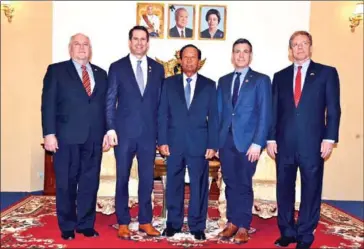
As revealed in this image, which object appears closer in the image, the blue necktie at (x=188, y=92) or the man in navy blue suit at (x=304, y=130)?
the man in navy blue suit at (x=304, y=130)

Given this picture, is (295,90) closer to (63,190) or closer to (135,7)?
(63,190)

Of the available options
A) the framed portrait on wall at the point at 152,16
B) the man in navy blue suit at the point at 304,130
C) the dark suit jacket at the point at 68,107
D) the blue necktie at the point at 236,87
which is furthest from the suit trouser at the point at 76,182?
the framed portrait on wall at the point at 152,16

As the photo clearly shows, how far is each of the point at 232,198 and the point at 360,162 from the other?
11.6 feet

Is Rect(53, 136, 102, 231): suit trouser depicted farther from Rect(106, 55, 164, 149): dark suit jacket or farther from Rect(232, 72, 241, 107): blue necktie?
Rect(232, 72, 241, 107): blue necktie

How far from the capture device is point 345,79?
6.10m

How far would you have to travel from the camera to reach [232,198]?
141 inches

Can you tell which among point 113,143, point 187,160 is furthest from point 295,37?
point 113,143

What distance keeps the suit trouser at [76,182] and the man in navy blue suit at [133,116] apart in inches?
9.1

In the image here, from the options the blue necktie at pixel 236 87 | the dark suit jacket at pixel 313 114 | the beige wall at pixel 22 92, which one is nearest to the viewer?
the dark suit jacket at pixel 313 114

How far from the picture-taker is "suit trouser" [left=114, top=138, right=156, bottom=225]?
11.4ft

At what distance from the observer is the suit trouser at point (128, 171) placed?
347 centimetres

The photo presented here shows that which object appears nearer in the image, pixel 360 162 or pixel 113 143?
pixel 113 143

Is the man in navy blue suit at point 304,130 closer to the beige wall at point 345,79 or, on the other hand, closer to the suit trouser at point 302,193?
the suit trouser at point 302,193

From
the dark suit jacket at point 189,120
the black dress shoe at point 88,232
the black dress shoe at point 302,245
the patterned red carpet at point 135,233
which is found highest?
the dark suit jacket at point 189,120
